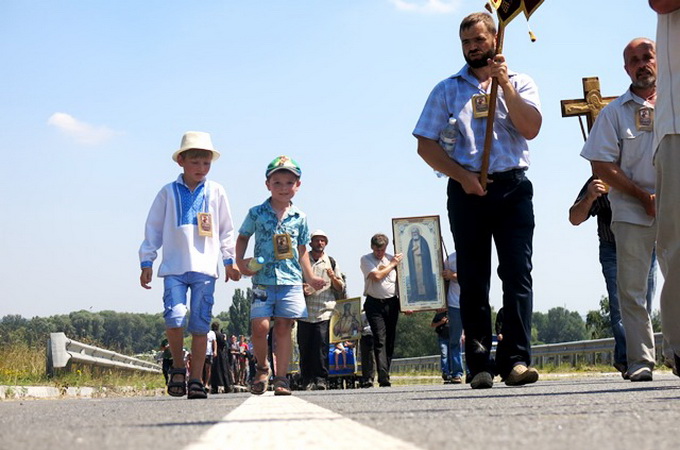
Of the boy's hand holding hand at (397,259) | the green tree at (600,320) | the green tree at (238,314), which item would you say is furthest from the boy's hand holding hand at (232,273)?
the green tree at (238,314)

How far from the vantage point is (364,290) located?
1525 centimetres

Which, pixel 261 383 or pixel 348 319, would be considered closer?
pixel 261 383

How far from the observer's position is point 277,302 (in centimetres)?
912

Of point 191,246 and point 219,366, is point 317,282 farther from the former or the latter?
point 219,366

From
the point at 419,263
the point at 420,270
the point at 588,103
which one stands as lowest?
the point at 420,270

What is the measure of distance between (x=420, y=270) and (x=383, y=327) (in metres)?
1.40

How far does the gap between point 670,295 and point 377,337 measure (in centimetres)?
886

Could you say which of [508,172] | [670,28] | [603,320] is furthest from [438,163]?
[603,320]

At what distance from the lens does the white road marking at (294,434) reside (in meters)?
3.03

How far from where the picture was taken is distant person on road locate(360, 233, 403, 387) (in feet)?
48.1

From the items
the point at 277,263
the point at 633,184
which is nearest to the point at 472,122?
the point at 633,184

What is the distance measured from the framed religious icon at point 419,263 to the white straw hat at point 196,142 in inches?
263

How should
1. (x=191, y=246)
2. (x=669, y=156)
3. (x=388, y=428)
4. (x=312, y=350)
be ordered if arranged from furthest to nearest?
(x=312, y=350)
(x=191, y=246)
(x=669, y=156)
(x=388, y=428)

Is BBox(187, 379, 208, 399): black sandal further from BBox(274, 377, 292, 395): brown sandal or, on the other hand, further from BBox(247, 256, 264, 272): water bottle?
BBox(247, 256, 264, 272): water bottle
